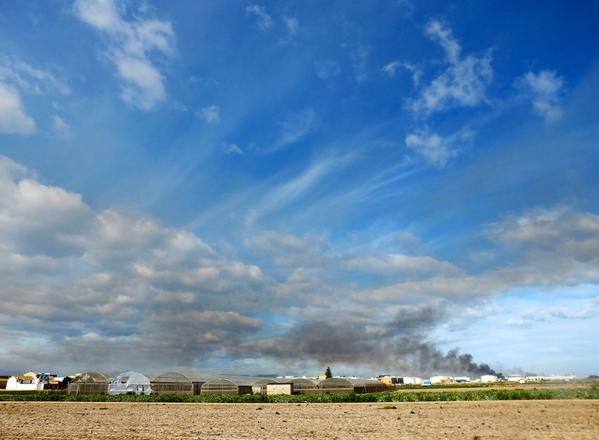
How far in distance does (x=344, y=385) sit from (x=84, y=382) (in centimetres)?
5685

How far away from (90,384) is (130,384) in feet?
29.6

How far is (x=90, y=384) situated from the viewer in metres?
101

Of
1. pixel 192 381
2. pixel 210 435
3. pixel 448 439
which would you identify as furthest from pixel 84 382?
pixel 448 439

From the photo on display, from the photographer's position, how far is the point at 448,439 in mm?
27328

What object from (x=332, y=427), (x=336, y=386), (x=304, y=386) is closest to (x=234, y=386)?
(x=304, y=386)

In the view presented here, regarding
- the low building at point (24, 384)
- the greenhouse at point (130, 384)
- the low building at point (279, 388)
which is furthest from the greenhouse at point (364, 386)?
the low building at point (24, 384)

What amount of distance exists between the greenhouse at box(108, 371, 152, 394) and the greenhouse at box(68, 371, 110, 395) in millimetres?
2106

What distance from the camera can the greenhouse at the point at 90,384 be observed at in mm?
100312

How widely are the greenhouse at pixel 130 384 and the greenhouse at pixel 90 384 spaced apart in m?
2.11

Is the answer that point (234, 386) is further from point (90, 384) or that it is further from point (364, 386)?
point (364, 386)

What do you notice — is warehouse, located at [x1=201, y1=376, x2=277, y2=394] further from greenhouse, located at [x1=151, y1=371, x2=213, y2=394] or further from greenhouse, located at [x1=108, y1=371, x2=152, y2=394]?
greenhouse, located at [x1=108, y1=371, x2=152, y2=394]

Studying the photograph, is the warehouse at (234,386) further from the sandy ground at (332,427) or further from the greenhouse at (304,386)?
the sandy ground at (332,427)

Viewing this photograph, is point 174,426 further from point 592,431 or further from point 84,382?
point 84,382

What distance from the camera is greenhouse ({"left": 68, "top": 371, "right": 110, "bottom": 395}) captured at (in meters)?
100
